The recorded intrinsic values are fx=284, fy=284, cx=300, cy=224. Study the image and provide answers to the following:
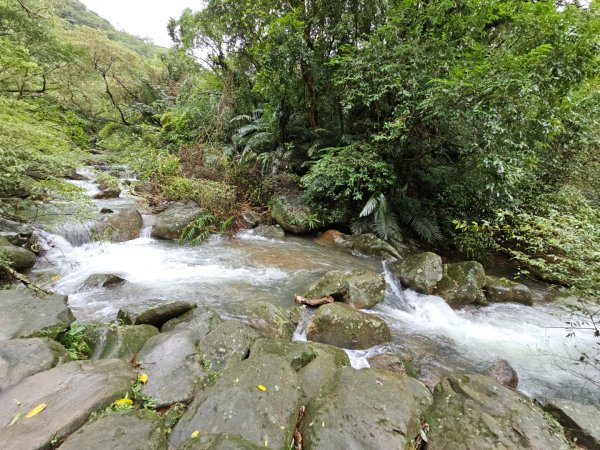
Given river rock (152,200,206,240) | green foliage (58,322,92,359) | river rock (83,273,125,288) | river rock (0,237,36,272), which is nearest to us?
green foliage (58,322,92,359)

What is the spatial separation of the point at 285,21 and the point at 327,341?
26.4 ft

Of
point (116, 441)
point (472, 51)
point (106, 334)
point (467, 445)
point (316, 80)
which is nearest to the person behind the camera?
point (116, 441)

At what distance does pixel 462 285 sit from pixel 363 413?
4.08m

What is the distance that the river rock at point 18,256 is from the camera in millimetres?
4324

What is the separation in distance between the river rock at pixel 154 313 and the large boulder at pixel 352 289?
199 centimetres

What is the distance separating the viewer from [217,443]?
1.69 m

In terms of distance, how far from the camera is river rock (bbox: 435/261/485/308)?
17.2 ft

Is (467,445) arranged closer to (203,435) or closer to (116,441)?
(203,435)

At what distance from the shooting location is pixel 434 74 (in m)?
6.35

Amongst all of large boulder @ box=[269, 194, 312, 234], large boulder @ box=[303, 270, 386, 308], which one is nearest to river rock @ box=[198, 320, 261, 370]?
large boulder @ box=[303, 270, 386, 308]

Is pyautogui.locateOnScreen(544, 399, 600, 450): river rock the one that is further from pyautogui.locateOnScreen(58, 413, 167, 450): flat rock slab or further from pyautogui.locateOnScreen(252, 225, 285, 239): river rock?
pyautogui.locateOnScreen(252, 225, 285, 239): river rock

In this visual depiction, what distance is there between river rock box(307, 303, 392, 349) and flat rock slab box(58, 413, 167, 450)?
2.26 m

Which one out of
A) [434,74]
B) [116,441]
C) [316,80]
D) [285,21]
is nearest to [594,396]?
[116,441]

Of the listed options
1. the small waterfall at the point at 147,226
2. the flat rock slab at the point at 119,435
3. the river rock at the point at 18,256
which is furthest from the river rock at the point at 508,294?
the river rock at the point at 18,256
